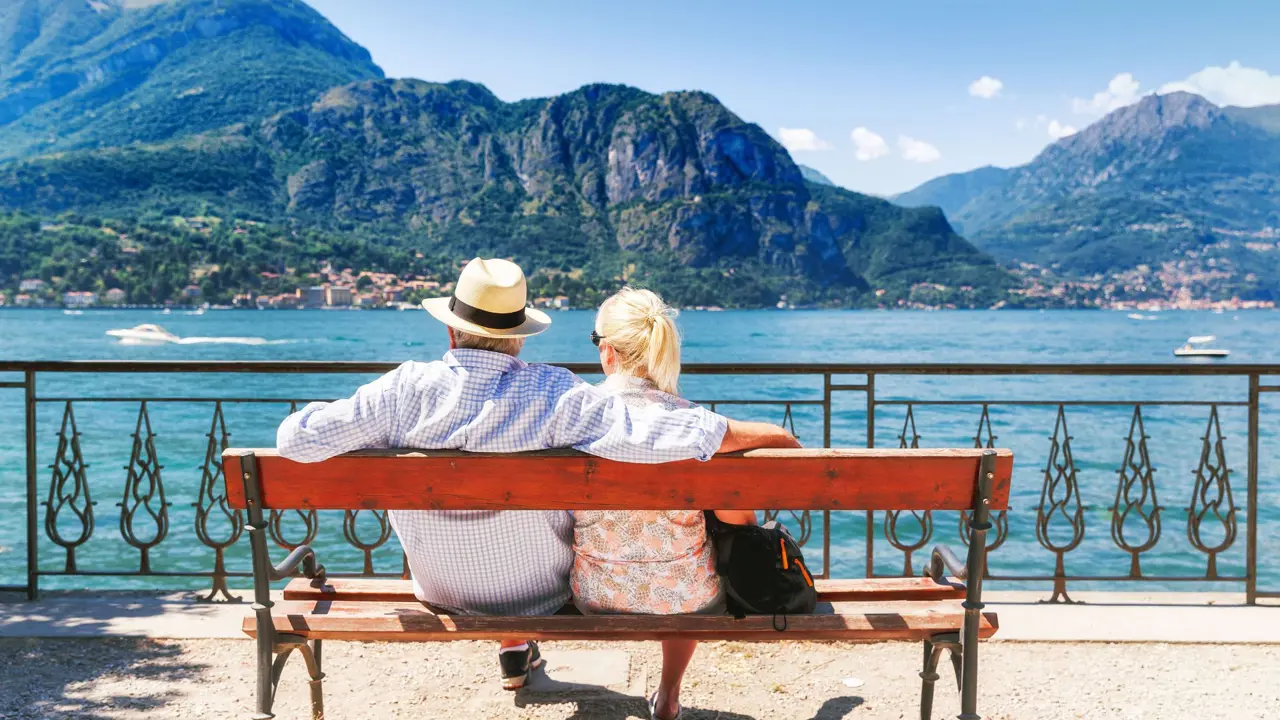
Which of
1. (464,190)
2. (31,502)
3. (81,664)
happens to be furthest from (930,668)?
(464,190)

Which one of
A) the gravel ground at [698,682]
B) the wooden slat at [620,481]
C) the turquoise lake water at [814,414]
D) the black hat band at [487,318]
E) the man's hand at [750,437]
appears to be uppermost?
the black hat band at [487,318]

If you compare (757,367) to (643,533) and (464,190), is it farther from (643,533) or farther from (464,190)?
(464,190)

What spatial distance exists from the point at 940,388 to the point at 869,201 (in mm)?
130452

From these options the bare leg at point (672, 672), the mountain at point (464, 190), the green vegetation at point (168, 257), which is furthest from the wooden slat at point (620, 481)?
the green vegetation at point (168, 257)

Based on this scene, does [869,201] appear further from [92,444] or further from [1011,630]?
[1011,630]

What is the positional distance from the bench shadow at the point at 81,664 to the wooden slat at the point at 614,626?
3.71 ft

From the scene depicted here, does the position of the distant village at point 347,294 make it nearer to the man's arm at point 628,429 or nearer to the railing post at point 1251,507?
the railing post at point 1251,507

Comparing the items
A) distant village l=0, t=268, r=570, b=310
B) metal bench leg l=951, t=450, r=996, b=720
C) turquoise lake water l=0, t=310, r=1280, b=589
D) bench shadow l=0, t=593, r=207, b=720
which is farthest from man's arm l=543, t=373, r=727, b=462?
distant village l=0, t=268, r=570, b=310

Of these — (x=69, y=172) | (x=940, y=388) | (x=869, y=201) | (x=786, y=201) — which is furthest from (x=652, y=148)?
(x=940, y=388)

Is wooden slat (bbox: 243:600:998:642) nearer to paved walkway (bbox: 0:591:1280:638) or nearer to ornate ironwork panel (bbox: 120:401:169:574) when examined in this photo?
paved walkway (bbox: 0:591:1280:638)

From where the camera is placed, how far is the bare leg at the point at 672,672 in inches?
112

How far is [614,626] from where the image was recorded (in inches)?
101

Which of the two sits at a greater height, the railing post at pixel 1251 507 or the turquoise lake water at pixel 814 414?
the railing post at pixel 1251 507

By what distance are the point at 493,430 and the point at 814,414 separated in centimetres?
3437
